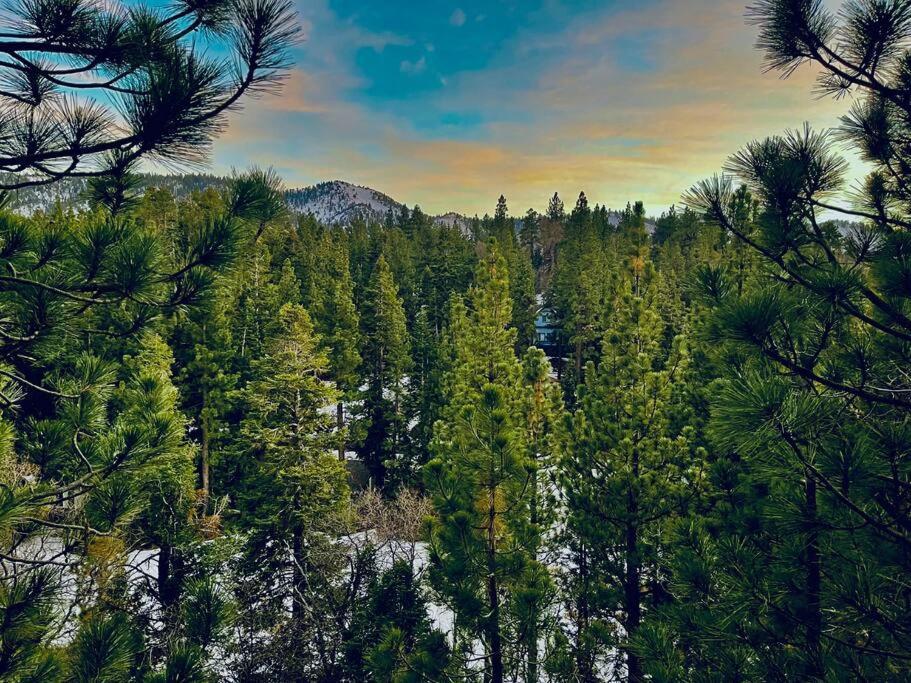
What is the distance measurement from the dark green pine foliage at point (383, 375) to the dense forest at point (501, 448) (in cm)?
910

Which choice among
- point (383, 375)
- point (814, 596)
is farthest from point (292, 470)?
point (383, 375)

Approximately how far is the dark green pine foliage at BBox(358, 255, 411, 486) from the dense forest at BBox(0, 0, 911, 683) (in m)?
9.10

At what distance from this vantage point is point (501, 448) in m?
6.86

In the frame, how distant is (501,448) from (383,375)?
20924 mm

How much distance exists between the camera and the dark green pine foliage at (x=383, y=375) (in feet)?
80.8

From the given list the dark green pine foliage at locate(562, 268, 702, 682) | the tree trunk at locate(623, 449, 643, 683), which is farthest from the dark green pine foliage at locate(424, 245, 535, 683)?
the tree trunk at locate(623, 449, 643, 683)

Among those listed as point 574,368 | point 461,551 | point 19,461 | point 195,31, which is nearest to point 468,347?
point 461,551

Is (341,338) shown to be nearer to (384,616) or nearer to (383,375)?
(383,375)

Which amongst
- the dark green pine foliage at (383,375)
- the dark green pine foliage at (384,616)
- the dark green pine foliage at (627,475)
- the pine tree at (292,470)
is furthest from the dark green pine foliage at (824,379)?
the dark green pine foliage at (383,375)

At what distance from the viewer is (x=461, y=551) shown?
21.5ft

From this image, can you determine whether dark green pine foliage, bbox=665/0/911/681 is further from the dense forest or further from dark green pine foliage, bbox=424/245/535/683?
dark green pine foliage, bbox=424/245/535/683

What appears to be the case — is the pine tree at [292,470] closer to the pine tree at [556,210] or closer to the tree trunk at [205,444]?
the tree trunk at [205,444]

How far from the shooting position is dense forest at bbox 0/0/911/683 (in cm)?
301

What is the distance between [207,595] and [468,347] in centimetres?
1433
